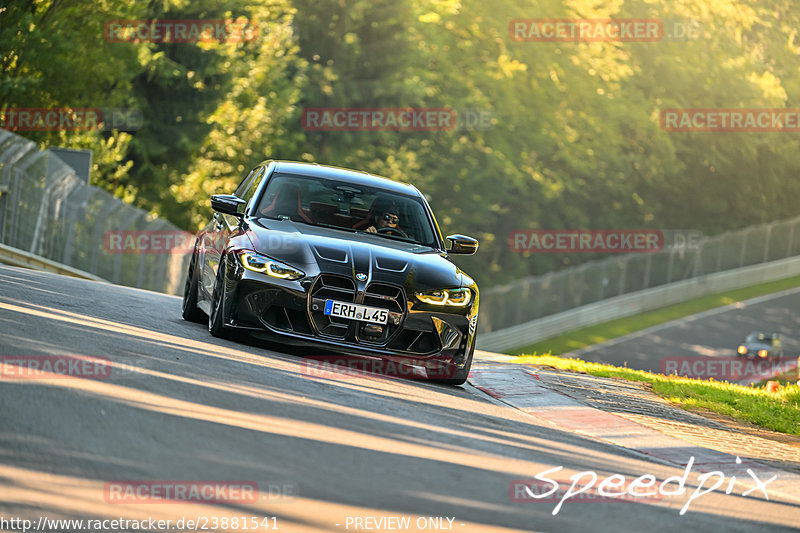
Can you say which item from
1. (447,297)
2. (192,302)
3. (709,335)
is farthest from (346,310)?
(709,335)

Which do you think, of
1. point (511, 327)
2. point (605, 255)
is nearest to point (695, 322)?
point (511, 327)

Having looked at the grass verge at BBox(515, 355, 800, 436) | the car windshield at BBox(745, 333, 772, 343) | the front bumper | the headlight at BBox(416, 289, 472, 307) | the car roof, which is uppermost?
the car roof

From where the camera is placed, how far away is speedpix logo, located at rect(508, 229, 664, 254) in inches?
2482

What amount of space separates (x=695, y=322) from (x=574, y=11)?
18.5 meters

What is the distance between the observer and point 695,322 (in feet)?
174

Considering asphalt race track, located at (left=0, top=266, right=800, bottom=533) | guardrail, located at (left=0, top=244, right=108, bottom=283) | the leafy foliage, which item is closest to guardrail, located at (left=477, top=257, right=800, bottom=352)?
the leafy foliage

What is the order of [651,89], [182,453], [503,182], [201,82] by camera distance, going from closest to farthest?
[182,453] < [201,82] < [503,182] < [651,89]

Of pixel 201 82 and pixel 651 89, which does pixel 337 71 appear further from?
pixel 651 89

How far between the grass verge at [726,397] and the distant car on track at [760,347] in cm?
2931

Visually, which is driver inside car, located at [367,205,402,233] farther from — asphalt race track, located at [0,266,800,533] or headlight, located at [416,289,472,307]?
asphalt race track, located at [0,266,800,533]

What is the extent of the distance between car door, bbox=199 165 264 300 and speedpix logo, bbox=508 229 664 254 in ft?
164

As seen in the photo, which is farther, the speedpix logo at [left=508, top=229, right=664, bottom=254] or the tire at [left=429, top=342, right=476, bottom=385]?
the speedpix logo at [left=508, top=229, right=664, bottom=254]

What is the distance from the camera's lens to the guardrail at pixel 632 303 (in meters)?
47.5

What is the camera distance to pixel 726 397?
13.8 meters
